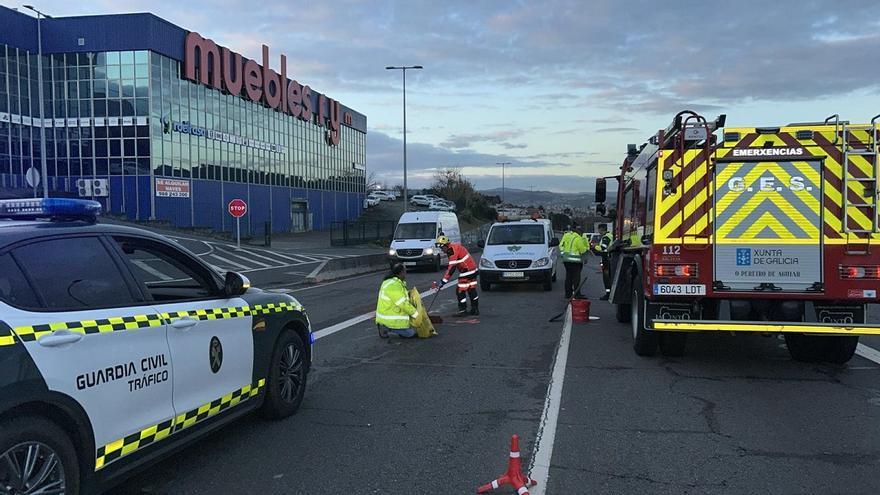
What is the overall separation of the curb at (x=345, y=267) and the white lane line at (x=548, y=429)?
42.1 ft

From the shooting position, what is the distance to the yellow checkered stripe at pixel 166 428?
11.4 feet

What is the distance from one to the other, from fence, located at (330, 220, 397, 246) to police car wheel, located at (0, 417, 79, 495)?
126 feet

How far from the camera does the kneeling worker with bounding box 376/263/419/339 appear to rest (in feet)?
30.8

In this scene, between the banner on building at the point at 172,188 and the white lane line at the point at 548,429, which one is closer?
the white lane line at the point at 548,429

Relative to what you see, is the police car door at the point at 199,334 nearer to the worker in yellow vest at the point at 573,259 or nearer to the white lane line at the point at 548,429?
the white lane line at the point at 548,429

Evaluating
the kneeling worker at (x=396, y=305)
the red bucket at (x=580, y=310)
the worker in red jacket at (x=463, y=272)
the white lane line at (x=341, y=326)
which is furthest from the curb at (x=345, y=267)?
the kneeling worker at (x=396, y=305)

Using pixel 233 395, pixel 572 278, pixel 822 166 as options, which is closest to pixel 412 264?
pixel 572 278

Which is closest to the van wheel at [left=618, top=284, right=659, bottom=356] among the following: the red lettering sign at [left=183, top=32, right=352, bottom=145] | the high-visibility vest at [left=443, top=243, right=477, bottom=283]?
the high-visibility vest at [left=443, top=243, right=477, bottom=283]

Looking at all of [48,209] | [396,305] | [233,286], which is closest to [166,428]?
[233,286]

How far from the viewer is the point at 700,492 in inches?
163

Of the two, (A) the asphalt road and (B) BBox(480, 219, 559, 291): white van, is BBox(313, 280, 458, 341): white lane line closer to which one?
(A) the asphalt road

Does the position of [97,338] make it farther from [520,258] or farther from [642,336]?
[520,258]

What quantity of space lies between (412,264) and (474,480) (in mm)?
20120

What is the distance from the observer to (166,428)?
155 inches
